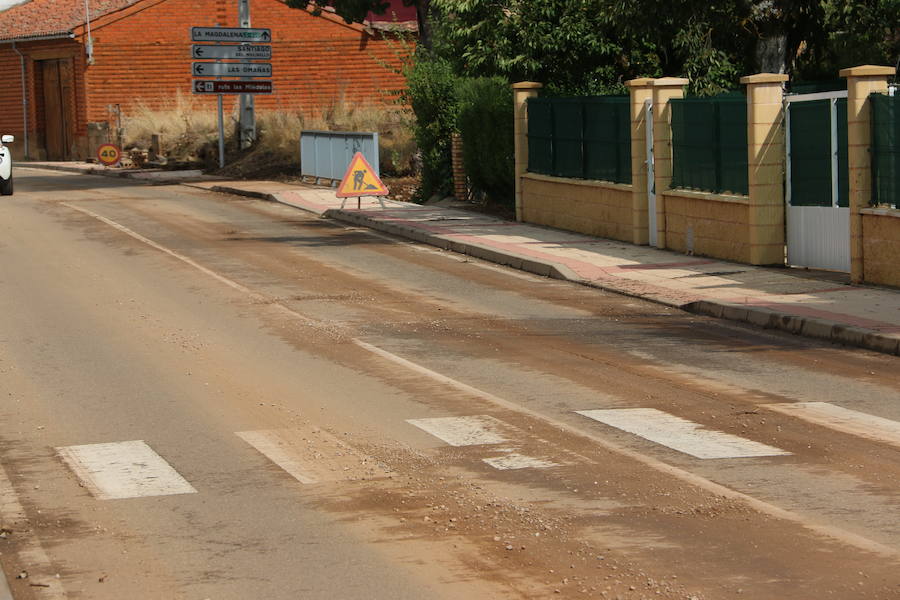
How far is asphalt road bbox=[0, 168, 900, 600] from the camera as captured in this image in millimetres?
7109

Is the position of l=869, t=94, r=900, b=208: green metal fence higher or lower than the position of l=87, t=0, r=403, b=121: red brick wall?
lower

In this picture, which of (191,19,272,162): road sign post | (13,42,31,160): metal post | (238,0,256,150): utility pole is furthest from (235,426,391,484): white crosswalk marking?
(13,42,31,160): metal post

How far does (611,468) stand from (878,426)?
224cm

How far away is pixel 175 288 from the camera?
18.3 m

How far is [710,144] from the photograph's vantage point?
68.3 feet

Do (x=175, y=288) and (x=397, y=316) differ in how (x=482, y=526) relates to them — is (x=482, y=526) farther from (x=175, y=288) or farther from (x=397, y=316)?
(x=175, y=288)

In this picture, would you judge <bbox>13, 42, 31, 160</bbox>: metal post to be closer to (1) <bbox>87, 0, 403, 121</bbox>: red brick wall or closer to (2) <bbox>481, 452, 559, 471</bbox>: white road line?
(1) <bbox>87, 0, 403, 121</bbox>: red brick wall

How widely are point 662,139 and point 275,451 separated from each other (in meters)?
13.5

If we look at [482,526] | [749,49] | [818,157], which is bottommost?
[482,526]

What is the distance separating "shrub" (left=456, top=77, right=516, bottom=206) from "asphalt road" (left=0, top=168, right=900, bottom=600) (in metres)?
10.4

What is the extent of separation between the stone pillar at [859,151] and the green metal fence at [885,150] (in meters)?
0.07

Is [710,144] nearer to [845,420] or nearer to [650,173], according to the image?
[650,173]

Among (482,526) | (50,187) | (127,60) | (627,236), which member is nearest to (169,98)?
(127,60)

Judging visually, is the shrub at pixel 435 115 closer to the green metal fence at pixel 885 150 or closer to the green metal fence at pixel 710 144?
the green metal fence at pixel 710 144
